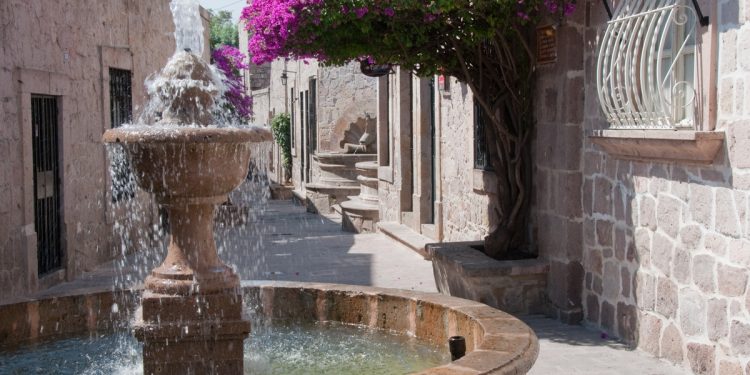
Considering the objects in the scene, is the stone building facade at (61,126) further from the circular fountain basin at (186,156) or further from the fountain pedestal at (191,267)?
the circular fountain basin at (186,156)

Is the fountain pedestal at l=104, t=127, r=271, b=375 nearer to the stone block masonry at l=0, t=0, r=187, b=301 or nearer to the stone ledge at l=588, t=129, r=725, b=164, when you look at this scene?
the stone ledge at l=588, t=129, r=725, b=164

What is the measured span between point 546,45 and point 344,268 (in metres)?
4.09

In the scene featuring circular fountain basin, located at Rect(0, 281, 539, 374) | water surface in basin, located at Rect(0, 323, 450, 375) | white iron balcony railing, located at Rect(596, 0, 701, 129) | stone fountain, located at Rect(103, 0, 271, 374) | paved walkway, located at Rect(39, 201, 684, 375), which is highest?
white iron balcony railing, located at Rect(596, 0, 701, 129)

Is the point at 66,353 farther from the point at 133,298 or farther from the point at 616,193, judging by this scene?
the point at 616,193

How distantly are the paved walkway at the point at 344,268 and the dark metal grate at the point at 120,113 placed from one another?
90 cm

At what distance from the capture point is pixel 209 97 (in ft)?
17.1

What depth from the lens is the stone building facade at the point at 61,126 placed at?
8.94 metres

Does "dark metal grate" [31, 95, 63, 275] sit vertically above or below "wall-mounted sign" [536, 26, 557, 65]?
below

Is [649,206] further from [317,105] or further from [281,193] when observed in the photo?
[281,193]

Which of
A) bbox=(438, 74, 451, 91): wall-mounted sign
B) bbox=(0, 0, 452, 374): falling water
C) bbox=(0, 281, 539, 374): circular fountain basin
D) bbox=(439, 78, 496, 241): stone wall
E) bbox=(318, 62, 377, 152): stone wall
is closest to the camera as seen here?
bbox=(0, 0, 452, 374): falling water

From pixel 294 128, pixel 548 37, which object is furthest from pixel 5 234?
pixel 294 128

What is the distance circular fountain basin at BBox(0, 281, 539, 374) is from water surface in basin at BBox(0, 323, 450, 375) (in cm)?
7

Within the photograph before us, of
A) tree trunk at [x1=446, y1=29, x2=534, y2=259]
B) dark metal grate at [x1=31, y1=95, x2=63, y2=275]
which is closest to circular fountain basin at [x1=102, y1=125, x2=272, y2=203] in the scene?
tree trunk at [x1=446, y1=29, x2=534, y2=259]

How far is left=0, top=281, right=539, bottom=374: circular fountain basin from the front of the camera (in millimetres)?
5469
